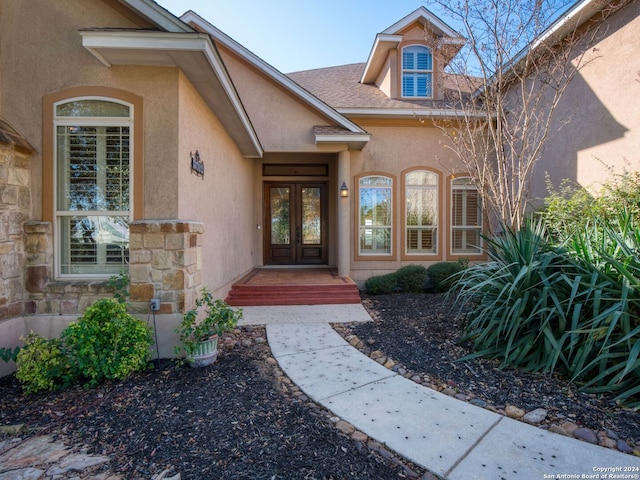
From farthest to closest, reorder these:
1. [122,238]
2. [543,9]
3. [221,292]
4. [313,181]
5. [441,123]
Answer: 1. [313,181]
2. [441,123]
3. [221,292]
4. [543,9]
5. [122,238]

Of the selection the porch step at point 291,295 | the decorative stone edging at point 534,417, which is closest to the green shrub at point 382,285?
the porch step at point 291,295

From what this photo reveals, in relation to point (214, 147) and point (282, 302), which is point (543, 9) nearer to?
point (214, 147)

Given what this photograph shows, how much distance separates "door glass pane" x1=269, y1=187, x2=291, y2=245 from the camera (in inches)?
412

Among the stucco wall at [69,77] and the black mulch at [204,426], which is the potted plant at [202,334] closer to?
the black mulch at [204,426]

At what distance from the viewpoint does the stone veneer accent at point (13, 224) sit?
11.6ft

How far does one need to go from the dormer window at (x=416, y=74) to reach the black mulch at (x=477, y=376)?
21.5 ft

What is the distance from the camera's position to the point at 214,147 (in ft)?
Result: 18.6

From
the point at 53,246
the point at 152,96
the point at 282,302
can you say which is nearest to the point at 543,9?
the point at 152,96

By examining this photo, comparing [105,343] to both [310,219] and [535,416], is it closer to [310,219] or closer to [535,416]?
[535,416]

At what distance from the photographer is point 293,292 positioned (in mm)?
6961

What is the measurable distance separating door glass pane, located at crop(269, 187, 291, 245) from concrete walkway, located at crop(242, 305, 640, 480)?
662 cm

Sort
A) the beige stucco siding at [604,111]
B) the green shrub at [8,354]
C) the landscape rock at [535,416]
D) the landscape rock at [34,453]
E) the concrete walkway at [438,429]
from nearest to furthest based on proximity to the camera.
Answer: the concrete walkway at [438,429] → the landscape rock at [34,453] → the landscape rock at [535,416] → the green shrub at [8,354] → the beige stucco siding at [604,111]

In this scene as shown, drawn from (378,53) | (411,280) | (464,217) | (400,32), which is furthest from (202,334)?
(400,32)

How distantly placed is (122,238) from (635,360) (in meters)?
5.34
